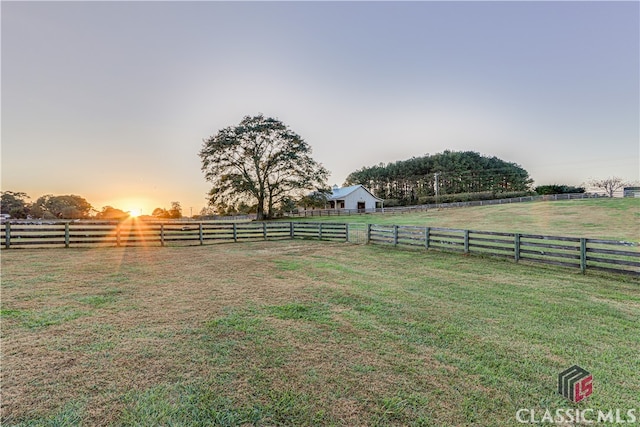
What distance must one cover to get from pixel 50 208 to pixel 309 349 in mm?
→ 61349

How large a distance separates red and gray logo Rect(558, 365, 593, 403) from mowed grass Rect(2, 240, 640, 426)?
0.06 m

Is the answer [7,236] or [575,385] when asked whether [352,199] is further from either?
[575,385]

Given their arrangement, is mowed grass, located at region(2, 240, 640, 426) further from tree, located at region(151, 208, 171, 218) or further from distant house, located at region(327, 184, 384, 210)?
tree, located at region(151, 208, 171, 218)

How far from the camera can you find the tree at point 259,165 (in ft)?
93.3

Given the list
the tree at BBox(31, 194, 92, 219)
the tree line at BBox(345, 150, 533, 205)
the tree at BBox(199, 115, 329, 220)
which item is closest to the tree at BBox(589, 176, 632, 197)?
the tree line at BBox(345, 150, 533, 205)

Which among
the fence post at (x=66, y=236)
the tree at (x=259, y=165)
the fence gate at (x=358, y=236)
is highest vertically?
the tree at (x=259, y=165)

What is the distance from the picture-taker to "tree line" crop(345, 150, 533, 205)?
5844cm

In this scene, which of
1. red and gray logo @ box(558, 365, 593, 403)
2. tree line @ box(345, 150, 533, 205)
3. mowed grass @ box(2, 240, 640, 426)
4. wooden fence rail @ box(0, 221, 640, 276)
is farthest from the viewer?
tree line @ box(345, 150, 533, 205)

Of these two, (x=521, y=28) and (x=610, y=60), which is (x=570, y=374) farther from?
(x=610, y=60)

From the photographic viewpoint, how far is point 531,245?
823 centimetres

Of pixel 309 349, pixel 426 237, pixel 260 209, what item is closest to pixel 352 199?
pixel 260 209

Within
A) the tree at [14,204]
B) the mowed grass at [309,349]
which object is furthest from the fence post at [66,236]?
the tree at [14,204]

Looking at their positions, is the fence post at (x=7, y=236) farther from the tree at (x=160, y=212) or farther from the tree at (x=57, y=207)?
the tree at (x=57, y=207)

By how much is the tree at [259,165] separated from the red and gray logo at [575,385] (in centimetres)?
2801
